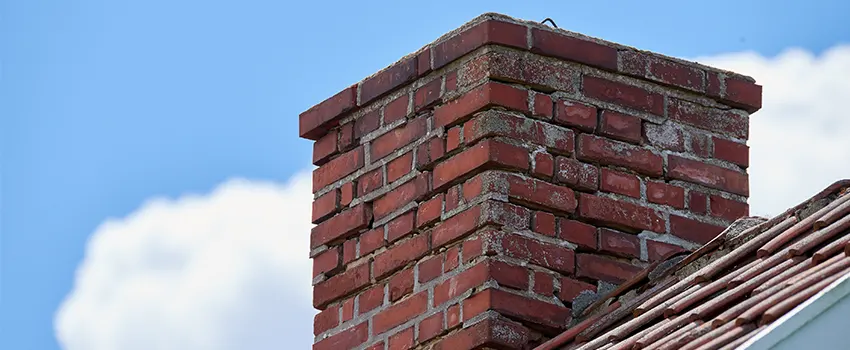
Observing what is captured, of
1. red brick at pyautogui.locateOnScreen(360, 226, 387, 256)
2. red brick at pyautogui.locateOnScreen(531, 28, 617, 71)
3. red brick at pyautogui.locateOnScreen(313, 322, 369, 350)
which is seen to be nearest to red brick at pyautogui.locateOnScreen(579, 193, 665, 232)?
red brick at pyautogui.locateOnScreen(531, 28, 617, 71)

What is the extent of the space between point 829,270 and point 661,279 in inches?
47.8

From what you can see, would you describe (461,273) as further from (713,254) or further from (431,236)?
(713,254)

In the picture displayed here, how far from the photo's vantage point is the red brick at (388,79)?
573 cm

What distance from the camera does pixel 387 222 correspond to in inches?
224

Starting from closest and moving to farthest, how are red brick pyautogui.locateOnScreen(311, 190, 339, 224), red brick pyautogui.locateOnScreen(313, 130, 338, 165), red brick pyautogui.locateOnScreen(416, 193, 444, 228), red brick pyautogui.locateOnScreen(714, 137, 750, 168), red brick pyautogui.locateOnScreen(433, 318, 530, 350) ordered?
red brick pyautogui.locateOnScreen(433, 318, 530, 350) → red brick pyautogui.locateOnScreen(416, 193, 444, 228) → red brick pyautogui.locateOnScreen(714, 137, 750, 168) → red brick pyautogui.locateOnScreen(311, 190, 339, 224) → red brick pyautogui.locateOnScreen(313, 130, 338, 165)

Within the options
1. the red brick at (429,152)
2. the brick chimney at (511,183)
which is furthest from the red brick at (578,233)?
the red brick at (429,152)

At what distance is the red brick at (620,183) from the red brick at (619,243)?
0.42 feet

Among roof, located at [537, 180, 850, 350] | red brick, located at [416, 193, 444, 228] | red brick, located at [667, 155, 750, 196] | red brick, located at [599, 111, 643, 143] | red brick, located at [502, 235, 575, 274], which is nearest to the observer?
roof, located at [537, 180, 850, 350]

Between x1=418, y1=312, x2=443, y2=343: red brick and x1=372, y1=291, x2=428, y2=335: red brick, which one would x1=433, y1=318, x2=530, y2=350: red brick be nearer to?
x1=418, y1=312, x2=443, y2=343: red brick

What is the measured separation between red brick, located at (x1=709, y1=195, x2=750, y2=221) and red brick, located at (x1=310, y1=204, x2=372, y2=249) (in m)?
1.08

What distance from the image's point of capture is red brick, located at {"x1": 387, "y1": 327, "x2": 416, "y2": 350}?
5398 millimetres

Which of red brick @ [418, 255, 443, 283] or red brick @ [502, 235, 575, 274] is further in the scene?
red brick @ [418, 255, 443, 283]

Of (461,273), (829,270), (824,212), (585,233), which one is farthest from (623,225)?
(829,270)

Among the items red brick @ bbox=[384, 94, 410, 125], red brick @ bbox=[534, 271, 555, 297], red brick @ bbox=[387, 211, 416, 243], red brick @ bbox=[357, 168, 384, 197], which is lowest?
red brick @ bbox=[534, 271, 555, 297]
